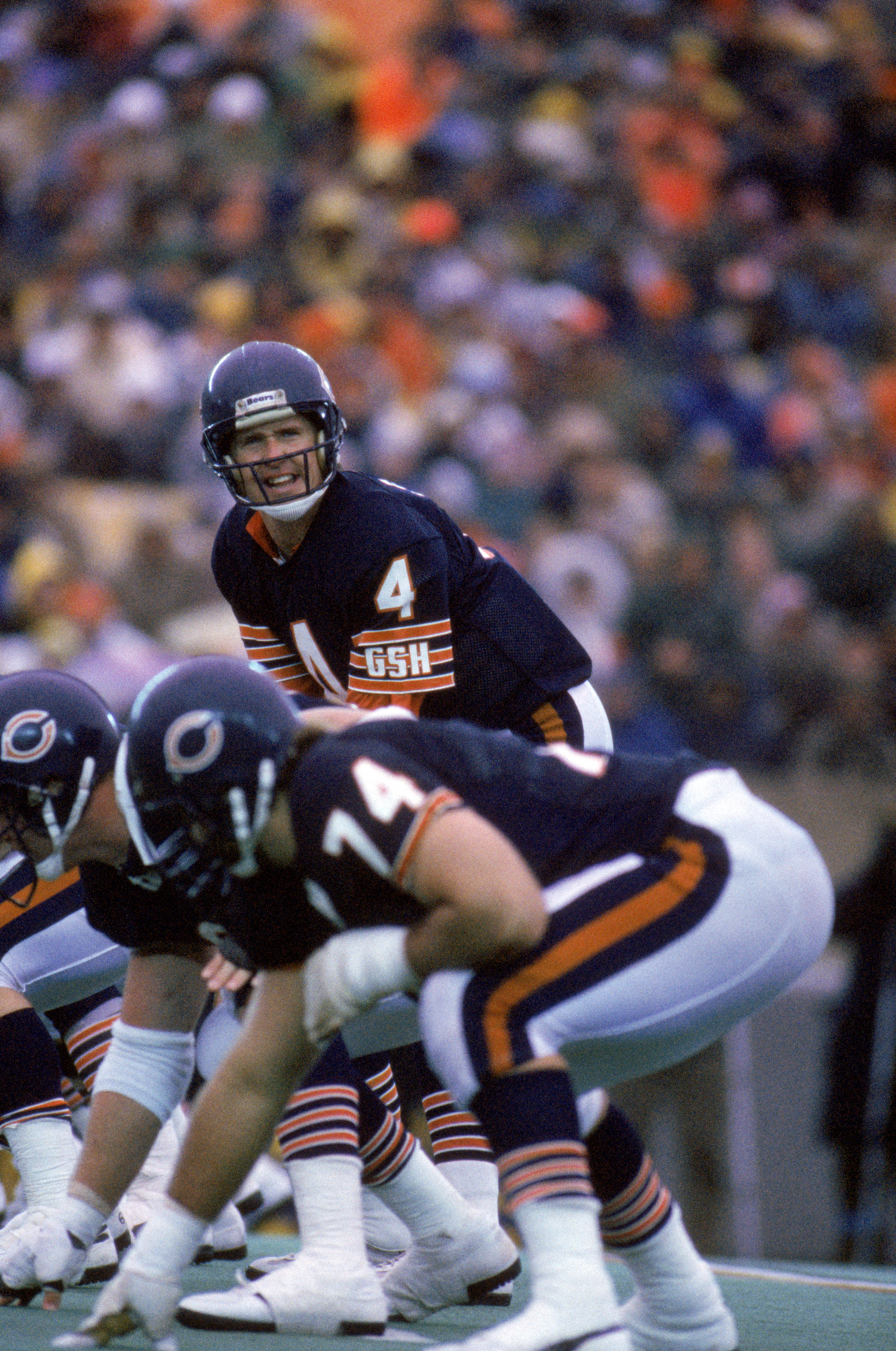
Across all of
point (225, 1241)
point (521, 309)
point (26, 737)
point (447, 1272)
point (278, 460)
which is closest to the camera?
point (26, 737)

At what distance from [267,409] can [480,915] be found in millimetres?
1892

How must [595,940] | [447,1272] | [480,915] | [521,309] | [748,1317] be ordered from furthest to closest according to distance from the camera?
[521,309]
[748,1317]
[447,1272]
[595,940]
[480,915]

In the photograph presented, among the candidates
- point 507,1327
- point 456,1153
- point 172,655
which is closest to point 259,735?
point 507,1327

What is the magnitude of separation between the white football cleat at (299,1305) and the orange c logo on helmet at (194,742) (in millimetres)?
1222

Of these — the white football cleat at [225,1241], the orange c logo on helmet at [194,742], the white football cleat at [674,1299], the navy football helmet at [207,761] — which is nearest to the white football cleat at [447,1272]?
the white football cleat at [674,1299]

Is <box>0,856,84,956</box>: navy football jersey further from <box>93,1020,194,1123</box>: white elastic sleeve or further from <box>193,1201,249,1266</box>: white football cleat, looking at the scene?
<box>193,1201,249,1266</box>: white football cleat

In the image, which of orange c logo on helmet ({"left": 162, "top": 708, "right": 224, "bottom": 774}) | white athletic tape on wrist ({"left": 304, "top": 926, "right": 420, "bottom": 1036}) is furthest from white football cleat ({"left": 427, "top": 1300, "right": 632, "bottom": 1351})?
orange c logo on helmet ({"left": 162, "top": 708, "right": 224, "bottom": 774})

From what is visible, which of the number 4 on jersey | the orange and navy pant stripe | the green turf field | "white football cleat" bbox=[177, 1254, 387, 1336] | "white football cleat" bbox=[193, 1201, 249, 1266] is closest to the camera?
the orange and navy pant stripe

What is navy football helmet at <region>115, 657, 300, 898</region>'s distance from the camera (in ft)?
9.91

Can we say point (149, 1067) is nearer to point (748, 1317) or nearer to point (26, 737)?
point (26, 737)

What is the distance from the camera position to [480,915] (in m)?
2.84

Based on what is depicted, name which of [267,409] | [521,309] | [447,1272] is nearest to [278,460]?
[267,409]

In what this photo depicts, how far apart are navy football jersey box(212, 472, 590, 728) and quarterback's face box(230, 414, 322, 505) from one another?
0.31 ft

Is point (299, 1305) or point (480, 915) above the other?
point (480, 915)
